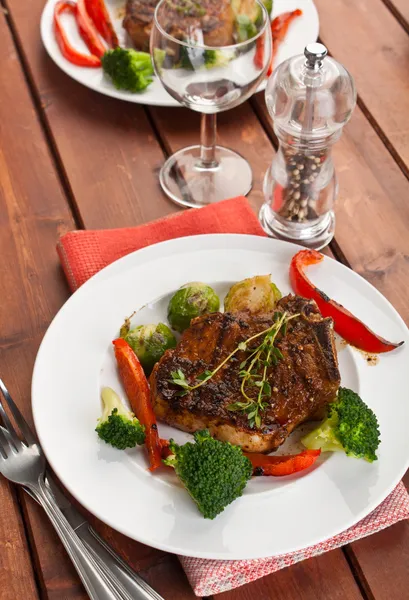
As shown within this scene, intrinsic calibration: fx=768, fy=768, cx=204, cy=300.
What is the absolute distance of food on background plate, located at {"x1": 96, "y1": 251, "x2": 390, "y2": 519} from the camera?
222cm

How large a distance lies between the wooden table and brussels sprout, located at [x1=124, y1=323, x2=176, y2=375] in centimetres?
44

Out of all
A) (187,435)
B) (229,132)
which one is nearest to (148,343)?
(187,435)

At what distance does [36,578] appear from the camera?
229 cm

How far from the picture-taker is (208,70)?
2939 millimetres

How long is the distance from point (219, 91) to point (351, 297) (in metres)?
0.97

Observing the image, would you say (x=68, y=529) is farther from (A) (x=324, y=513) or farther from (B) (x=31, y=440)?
(A) (x=324, y=513)

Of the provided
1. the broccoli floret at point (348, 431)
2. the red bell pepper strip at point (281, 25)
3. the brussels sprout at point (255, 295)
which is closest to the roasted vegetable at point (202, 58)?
the brussels sprout at point (255, 295)

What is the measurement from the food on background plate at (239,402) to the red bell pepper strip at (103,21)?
6.20 ft

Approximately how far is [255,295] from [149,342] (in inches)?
16.2

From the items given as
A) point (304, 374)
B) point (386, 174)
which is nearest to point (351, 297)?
point (304, 374)

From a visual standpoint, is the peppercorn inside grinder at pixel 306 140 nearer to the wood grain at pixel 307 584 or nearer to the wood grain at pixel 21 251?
the wood grain at pixel 21 251

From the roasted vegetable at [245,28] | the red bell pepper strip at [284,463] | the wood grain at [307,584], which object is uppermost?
the roasted vegetable at [245,28]

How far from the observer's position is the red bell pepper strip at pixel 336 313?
2611mm

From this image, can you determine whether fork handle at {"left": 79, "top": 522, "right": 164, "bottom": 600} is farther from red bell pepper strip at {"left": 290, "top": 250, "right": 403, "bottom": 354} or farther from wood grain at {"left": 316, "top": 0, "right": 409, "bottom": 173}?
wood grain at {"left": 316, "top": 0, "right": 409, "bottom": 173}
